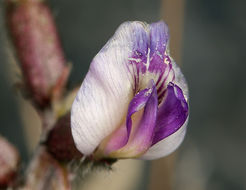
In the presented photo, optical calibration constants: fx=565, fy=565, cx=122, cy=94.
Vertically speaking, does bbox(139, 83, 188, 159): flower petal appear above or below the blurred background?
above

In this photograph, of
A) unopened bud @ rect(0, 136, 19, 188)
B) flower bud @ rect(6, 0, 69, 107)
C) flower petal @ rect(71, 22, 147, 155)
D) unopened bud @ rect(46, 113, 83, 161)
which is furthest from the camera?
flower bud @ rect(6, 0, 69, 107)

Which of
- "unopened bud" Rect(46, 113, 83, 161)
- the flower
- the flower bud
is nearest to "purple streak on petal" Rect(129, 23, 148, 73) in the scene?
the flower

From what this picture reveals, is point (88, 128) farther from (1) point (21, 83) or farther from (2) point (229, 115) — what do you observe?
(2) point (229, 115)

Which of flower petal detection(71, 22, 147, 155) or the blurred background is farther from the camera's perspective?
the blurred background

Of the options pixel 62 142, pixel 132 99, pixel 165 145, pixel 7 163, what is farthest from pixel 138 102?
pixel 7 163

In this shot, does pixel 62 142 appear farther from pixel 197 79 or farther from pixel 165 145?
pixel 197 79

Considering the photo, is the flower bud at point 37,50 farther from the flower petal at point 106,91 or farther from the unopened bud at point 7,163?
the flower petal at point 106,91

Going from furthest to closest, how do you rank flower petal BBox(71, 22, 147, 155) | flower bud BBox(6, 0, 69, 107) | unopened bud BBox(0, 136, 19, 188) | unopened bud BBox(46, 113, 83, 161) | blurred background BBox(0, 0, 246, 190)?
blurred background BBox(0, 0, 246, 190)
flower bud BBox(6, 0, 69, 107)
unopened bud BBox(0, 136, 19, 188)
unopened bud BBox(46, 113, 83, 161)
flower petal BBox(71, 22, 147, 155)

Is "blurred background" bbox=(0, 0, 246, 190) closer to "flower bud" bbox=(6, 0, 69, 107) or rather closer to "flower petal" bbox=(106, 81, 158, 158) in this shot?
"flower bud" bbox=(6, 0, 69, 107)
